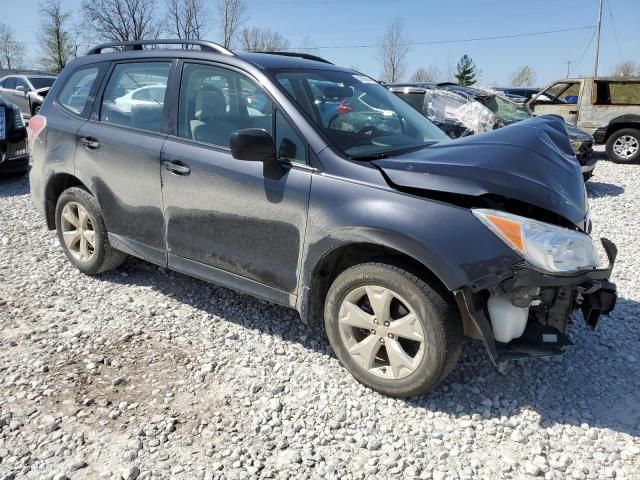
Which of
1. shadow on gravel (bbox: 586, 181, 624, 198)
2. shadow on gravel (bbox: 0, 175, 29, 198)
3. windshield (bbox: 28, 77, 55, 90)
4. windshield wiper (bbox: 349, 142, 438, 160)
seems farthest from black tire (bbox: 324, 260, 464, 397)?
windshield (bbox: 28, 77, 55, 90)

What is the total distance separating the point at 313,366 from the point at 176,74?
2156mm

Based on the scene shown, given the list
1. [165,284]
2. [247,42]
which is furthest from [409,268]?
[247,42]

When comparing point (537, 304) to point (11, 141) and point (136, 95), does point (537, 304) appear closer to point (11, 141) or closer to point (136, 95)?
point (136, 95)

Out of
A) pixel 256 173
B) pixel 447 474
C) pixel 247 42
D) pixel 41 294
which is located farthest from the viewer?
pixel 247 42

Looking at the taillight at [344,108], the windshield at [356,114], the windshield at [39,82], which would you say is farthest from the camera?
the windshield at [39,82]

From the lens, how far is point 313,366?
10.5ft

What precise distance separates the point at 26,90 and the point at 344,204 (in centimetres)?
1552

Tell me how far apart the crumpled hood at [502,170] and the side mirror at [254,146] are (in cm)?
59

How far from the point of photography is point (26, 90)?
1494 cm

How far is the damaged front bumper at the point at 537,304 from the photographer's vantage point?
241cm

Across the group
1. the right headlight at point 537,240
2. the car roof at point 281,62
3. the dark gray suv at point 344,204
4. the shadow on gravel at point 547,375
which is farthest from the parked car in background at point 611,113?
the right headlight at point 537,240

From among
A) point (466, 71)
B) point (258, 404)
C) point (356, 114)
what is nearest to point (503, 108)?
point (356, 114)

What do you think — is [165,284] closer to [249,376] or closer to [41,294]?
[41,294]

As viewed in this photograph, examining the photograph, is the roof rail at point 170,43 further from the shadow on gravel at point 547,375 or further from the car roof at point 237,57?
the shadow on gravel at point 547,375
